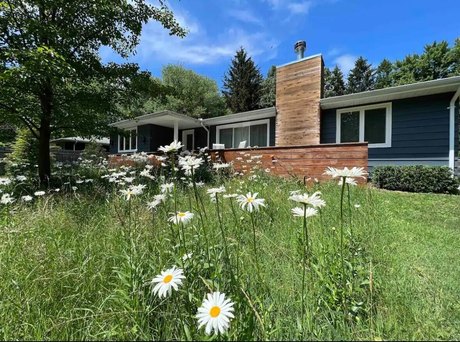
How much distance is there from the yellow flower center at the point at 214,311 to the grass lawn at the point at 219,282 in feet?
0.48

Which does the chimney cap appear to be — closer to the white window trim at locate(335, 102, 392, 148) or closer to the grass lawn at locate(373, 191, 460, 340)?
the white window trim at locate(335, 102, 392, 148)

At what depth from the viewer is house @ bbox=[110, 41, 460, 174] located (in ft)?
26.0

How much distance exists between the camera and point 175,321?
1344mm

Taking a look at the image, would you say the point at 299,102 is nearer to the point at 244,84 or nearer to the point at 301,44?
the point at 301,44

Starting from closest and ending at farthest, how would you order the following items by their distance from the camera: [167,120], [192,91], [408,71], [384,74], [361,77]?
[167,120]
[192,91]
[408,71]
[384,74]
[361,77]

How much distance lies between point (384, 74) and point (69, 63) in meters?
35.6

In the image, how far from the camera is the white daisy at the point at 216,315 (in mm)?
925

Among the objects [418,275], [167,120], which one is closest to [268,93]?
[167,120]

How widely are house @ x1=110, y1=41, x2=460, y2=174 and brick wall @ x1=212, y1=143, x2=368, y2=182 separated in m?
0.34

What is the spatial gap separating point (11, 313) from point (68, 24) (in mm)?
6610

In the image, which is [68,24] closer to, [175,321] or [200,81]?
[175,321]

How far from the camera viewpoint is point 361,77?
31766 millimetres

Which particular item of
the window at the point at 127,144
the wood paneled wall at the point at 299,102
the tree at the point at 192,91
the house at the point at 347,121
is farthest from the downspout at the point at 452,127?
the tree at the point at 192,91

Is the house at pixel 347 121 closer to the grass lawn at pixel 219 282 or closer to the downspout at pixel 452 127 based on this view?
the downspout at pixel 452 127
